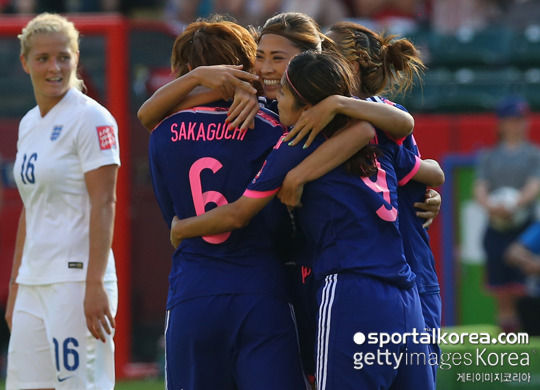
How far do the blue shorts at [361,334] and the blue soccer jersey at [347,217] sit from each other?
53mm

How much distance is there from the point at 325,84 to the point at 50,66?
5.21 ft

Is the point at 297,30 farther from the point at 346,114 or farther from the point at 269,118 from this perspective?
the point at 346,114

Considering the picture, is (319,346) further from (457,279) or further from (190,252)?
(457,279)

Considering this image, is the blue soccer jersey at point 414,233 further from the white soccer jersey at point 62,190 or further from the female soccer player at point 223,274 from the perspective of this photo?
the white soccer jersey at point 62,190

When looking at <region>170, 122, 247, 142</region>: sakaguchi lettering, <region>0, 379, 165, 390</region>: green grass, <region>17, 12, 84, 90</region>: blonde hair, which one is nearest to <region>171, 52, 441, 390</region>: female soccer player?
<region>170, 122, 247, 142</region>: sakaguchi lettering

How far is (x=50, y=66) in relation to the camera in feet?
14.2

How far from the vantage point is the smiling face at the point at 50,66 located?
14.2ft

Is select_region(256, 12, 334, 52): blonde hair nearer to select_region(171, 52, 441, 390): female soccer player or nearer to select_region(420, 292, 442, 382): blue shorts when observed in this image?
select_region(171, 52, 441, 390): female soccer player

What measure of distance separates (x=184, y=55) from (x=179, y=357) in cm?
114

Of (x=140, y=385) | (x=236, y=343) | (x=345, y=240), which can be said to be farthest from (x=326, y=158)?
(x=140, y=385)

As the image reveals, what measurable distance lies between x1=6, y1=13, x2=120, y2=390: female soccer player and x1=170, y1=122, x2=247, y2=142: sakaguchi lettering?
0.79 m

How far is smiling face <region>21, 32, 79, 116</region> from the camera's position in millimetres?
4336

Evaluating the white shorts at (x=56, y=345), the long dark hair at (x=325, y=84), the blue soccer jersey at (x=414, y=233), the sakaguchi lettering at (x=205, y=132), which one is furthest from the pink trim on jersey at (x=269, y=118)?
the white shorts at (x=56, y=345)

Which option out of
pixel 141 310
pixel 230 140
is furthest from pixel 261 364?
pixel 141 310
